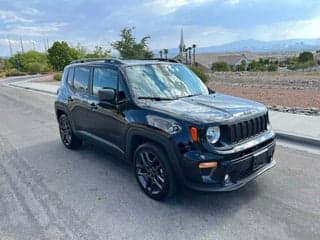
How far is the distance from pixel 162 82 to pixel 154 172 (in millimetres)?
1399

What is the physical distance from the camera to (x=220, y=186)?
3484 millimetres

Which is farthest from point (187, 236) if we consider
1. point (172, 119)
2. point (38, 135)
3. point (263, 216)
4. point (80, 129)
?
point (38, 135)

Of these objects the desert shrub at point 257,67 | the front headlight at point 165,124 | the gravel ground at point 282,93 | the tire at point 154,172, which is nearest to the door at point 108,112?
the tire at point 154,172

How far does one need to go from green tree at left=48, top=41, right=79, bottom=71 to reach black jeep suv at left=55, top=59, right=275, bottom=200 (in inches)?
1992

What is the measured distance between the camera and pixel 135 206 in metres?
3.84

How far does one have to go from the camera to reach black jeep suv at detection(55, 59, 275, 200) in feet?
11.3

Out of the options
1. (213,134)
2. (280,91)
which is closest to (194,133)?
(213,134)

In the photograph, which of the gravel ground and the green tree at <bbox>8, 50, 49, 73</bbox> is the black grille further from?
the green tree at <bbox>8, 50, 49, 73</bbox>

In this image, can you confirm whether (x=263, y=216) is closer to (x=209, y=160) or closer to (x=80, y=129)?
(x=209, y=160)

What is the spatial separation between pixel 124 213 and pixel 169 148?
97 cm

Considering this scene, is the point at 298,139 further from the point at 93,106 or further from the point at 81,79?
the point at 81,79

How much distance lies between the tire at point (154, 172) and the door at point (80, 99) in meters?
1.63

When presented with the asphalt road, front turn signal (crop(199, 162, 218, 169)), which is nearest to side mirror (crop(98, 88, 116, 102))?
the asphalt road

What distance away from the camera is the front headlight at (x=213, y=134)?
3.44 m
